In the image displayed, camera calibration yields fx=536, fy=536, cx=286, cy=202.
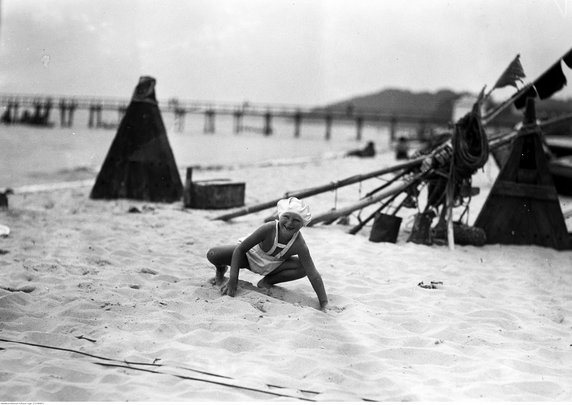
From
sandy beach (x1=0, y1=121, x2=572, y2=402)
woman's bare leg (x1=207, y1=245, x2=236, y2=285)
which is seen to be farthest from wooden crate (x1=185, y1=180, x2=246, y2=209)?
woman's bare leg (x1=207, y1=245, x2=236, y2=285)

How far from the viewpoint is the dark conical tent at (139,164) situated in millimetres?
8344

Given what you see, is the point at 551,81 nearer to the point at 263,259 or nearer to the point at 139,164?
the point at 263,259

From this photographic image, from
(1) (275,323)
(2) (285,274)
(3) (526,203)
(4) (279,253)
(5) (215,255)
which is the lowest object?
(1) (275,323)

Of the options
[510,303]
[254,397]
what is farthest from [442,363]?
[510,303]

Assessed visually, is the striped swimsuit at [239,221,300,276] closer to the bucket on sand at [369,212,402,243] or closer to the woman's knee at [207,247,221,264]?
the woman's knee at [207,247,221,264]

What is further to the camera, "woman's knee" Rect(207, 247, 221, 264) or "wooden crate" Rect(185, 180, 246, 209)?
"wooden crate" Rect(185, 180, 246, 209)

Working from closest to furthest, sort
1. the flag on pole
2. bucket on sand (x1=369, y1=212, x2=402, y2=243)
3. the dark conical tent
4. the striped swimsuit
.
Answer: the striped swimsuit < bucket on sand (x1=369, y1=212, x2=402, y2=243) < the flag on pole < the dark conical tent

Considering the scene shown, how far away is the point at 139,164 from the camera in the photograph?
840 cm

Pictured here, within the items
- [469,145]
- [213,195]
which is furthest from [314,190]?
[469,145]

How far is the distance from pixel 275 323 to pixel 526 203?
13.7ft

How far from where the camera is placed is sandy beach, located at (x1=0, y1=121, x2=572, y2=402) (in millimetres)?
2781

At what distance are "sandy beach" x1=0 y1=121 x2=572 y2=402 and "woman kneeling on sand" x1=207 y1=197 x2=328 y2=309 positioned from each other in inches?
5.6

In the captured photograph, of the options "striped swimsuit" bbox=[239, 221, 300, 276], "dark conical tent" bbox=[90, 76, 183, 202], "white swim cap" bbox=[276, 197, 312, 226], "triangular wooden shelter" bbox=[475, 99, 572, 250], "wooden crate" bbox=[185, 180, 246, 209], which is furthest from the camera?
"dark conical tent" bbox=[90, 76, 183, 202]

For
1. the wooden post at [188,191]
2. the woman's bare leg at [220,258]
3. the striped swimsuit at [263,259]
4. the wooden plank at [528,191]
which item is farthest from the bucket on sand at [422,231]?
the wooden post at [188,191]
